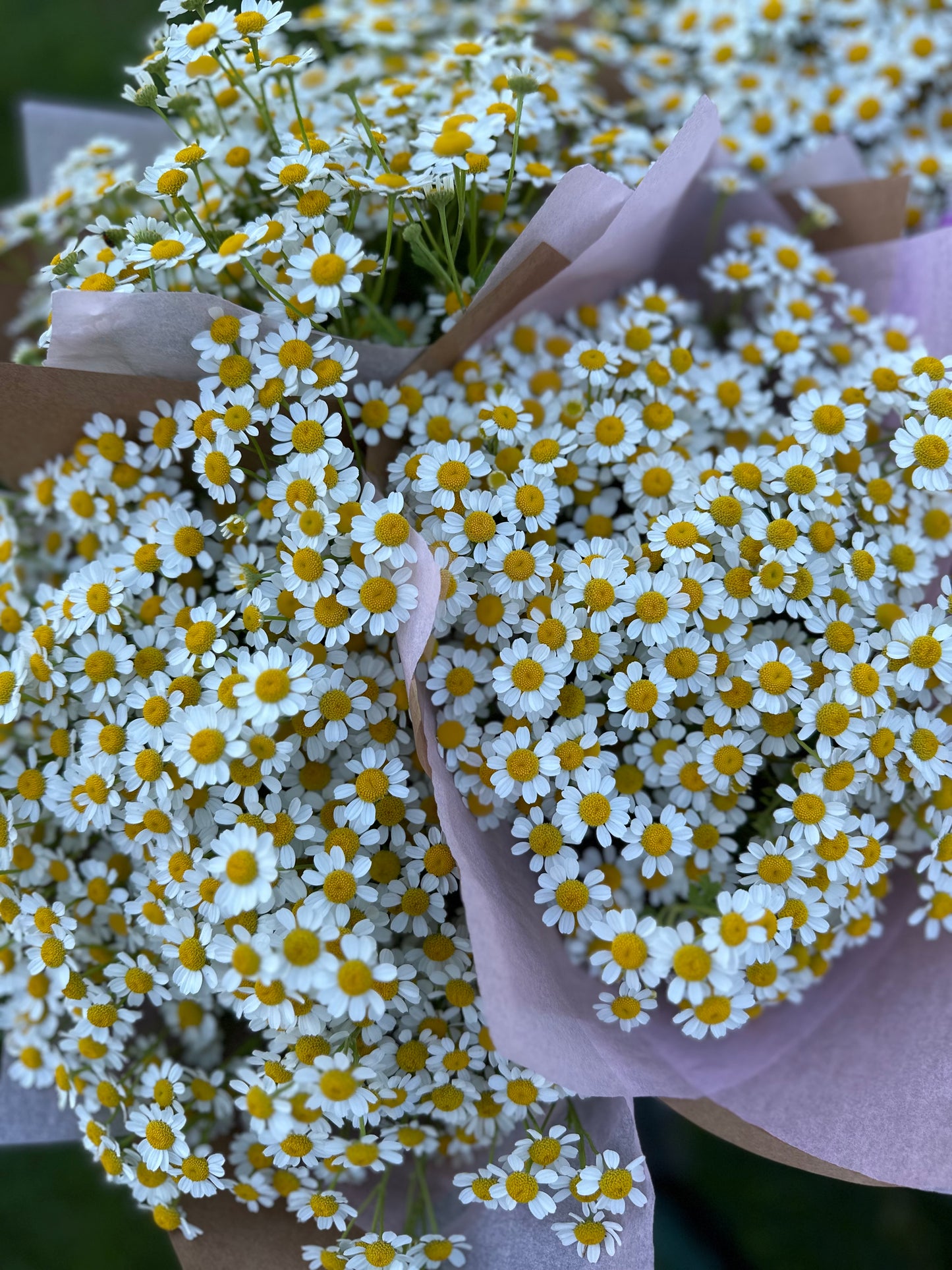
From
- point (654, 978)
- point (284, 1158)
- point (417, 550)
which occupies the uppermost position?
point (417, 550)

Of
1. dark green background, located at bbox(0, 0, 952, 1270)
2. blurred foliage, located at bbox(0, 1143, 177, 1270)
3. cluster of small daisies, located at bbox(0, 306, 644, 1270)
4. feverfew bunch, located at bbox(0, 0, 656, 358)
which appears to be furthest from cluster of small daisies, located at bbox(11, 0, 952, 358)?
blurred foliage, located at bbox(0, 1143, 177, 1270)

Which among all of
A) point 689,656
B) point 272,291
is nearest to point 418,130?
point 272,291

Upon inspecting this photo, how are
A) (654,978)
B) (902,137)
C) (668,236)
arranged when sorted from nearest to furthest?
(654,978) < (668,236) < (902,137)

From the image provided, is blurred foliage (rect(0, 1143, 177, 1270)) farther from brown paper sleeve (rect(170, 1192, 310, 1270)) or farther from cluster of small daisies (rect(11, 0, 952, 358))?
cluster of small daisies (rect(11, 0, 952, 358))

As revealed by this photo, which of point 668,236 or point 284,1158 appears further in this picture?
point 668,236

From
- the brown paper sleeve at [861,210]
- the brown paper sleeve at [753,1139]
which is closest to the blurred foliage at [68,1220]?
the brown paper sleeve at [753,1139]

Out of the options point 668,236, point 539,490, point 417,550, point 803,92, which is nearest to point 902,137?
point 803,92

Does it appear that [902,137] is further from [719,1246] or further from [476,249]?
[719,1246]
